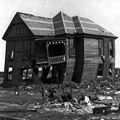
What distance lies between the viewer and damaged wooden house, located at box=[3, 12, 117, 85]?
110 feet

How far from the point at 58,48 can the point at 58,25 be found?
3193 millimetres

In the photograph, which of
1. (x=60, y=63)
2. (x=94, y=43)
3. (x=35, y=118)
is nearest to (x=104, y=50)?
(x=94, y=43)

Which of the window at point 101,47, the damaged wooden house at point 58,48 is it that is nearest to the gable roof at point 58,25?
the damaged wooden house at point 58,48

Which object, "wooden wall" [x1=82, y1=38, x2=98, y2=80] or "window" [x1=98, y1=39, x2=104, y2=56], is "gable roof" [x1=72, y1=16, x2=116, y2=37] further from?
"wooden wall" [x1=82, y1=38, x2=98, y2=80]

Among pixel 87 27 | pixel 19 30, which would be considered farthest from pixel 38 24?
pixel 87 27

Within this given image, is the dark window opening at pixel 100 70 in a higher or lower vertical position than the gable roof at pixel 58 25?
lower

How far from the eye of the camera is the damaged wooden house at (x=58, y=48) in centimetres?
3350

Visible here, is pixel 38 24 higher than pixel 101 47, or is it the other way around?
pixel 38 24

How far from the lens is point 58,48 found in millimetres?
35969

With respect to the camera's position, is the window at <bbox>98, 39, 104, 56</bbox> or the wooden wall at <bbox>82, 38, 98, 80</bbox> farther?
the window at <bbox>98, 39, 104, 56</bbox>

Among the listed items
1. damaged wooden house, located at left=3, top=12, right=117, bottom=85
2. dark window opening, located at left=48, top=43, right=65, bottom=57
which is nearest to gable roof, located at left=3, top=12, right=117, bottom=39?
damaged wooden house, located at left=3, top=12, right=117, bottom=85

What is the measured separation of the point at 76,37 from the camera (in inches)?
1395

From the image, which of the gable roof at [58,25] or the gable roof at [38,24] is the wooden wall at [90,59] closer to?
the gable roof at [58,25]

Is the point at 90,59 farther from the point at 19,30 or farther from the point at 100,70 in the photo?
the point at 19,30
